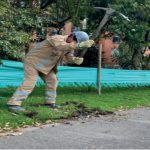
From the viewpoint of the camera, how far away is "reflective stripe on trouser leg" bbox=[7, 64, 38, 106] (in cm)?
1031

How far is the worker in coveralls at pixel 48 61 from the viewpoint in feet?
33.9

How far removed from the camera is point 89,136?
8.48m

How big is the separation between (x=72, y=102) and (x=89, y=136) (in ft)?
11.6

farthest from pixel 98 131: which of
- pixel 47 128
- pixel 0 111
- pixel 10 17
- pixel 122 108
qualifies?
pixel 10 17

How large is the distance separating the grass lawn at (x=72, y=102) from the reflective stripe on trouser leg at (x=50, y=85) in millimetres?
248

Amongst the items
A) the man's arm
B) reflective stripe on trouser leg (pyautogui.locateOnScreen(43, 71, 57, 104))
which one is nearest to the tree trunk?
reflective stripe on trouser leg (pyautogui.locateOnScreen(43, 71, 57, 104))

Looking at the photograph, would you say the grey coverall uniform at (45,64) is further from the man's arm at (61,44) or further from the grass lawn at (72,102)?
the grass lawn at (72,102)

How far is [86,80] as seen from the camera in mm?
14586

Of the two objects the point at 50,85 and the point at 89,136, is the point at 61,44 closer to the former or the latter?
the point at 50,85

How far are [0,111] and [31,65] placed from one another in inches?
46.5

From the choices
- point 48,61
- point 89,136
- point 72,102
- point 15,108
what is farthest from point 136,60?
point 89,136

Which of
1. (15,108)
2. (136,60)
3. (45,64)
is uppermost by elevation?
(45,64)

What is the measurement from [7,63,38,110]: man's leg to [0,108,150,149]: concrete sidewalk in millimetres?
1236

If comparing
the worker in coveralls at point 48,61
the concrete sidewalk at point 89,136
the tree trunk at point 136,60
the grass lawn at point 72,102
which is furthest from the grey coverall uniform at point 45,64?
the tree trunk at point 136,60
